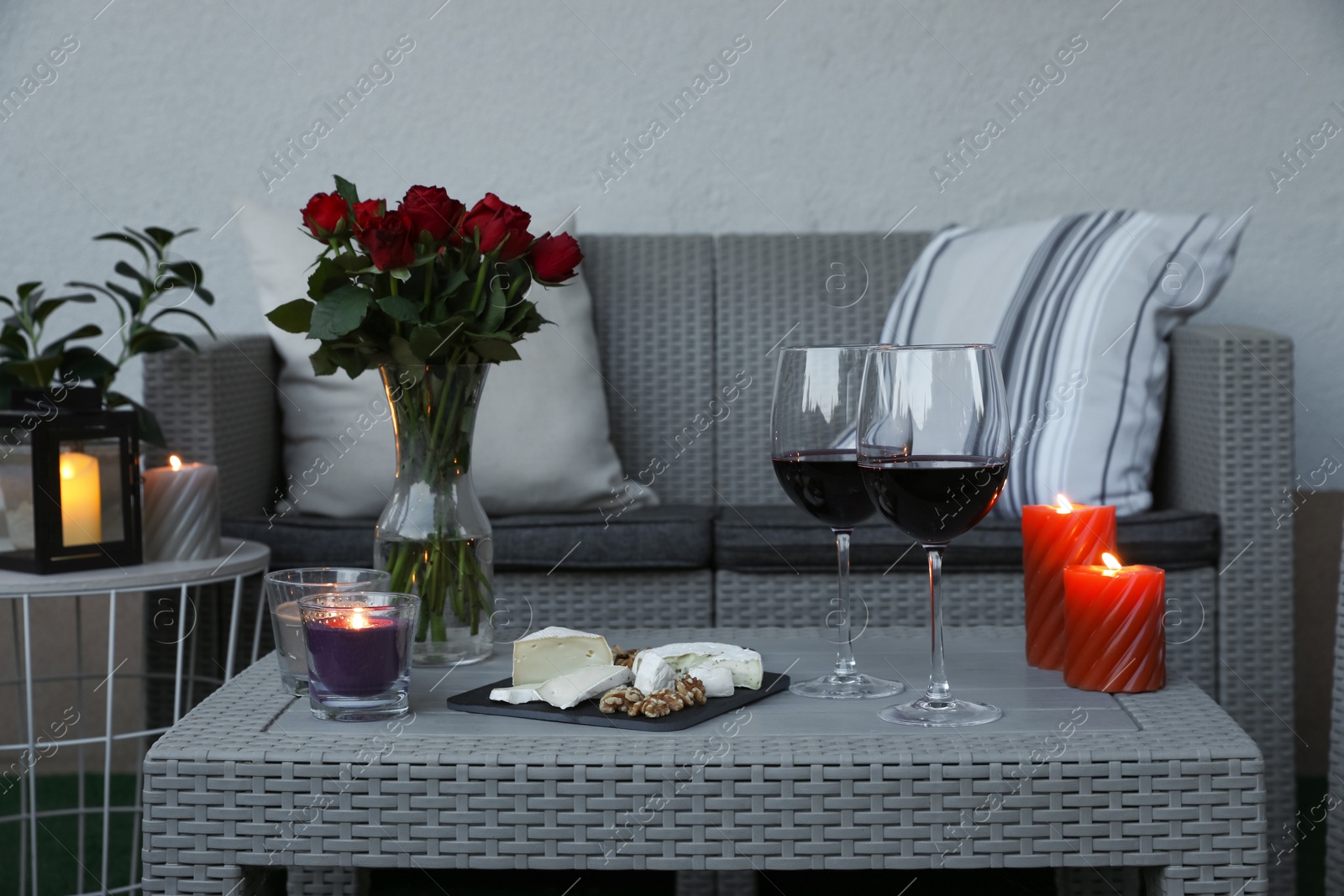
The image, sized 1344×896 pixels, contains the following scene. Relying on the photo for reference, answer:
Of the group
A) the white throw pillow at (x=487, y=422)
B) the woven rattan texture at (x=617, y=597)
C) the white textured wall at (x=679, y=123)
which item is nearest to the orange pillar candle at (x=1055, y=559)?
the woven rattan texture at (x=617, y=597)

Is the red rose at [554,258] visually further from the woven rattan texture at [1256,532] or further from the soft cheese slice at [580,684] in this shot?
the woven rattan texture at [1256,532]

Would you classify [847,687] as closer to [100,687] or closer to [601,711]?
[601,711]

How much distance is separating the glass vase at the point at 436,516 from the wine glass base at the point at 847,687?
0.29 m

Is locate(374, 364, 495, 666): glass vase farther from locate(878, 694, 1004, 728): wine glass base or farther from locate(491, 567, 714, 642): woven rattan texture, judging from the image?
Answer: locate(491, 567, 714, 642): woven rattan texture

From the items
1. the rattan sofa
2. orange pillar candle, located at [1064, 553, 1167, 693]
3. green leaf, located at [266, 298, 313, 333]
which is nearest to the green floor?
the rattan sofa

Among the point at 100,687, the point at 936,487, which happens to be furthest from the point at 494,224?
the point at 100,687

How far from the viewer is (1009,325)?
1.92m

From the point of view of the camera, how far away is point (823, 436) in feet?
3.02

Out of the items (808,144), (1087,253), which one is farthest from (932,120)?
(1087,253)

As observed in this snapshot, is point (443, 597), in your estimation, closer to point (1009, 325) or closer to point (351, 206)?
point (351, 206)

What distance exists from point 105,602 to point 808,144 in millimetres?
1534

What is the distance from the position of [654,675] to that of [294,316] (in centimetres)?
43

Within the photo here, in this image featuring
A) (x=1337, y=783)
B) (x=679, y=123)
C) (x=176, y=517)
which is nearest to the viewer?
(x=1337, y=783)

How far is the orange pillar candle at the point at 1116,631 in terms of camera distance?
0.91 metres
